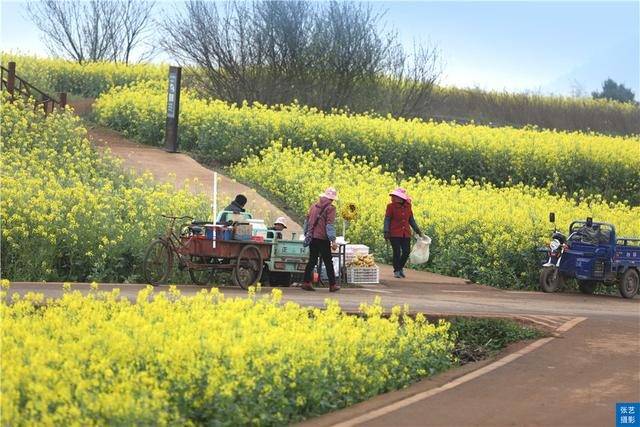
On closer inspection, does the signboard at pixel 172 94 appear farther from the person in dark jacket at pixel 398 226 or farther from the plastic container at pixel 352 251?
the plastic container at pixel 352 251

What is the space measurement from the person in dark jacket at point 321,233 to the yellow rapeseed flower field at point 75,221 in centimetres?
256

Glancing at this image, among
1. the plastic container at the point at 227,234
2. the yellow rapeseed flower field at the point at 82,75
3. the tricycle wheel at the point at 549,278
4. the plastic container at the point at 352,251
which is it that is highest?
the yellow rapeseed flower field at the point at 82,75

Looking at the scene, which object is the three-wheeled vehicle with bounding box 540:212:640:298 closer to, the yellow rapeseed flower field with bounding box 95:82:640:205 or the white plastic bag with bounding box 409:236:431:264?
the white plastic bag with bounding box 409:236:431:264

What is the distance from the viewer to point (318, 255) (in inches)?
771

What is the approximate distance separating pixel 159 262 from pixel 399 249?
5.67 m

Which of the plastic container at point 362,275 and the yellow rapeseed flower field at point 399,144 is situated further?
the yellow rapeseed flower field at point 399,144

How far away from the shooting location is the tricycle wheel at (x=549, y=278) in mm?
22656

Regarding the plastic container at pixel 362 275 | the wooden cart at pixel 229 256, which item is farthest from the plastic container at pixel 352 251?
the wooden cart at pixel 229 256

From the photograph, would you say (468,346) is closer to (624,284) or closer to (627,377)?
(627,377)

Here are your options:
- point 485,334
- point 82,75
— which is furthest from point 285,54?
point 485,334

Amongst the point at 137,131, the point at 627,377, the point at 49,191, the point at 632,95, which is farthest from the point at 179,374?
the point at 632,95

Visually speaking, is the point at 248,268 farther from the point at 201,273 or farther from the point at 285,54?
the point at 285,54

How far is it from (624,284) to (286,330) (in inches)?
459

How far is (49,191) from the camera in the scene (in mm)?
20734
